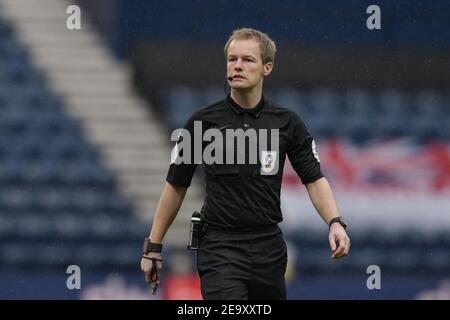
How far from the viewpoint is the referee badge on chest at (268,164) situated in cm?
496

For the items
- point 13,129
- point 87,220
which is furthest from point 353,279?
point 13,129

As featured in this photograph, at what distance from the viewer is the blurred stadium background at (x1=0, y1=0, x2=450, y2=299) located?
9.27 meters

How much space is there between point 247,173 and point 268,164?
100mm

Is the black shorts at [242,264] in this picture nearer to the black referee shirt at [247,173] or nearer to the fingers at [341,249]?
the black referee shirt at [247,173]

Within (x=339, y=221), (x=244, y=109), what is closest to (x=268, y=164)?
(x=244, y=109)

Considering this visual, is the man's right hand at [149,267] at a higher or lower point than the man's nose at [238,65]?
lower

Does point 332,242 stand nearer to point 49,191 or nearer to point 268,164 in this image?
point 268,164

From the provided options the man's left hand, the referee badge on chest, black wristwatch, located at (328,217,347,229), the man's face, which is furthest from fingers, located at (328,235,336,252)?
the man's face

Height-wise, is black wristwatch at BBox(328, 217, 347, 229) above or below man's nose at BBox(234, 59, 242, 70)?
below

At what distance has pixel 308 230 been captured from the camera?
9398 mm

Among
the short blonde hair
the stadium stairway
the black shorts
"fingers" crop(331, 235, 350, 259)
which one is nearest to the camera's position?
"fingers" crop(331, 235, 350, 259)

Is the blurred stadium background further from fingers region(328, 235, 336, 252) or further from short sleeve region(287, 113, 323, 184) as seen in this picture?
fingers region(328, 235, 336, 252)

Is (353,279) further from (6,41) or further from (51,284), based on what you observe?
(6,41)

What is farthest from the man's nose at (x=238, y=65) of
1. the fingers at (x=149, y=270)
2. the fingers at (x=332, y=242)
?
the fingers at (x=149, y=270)
